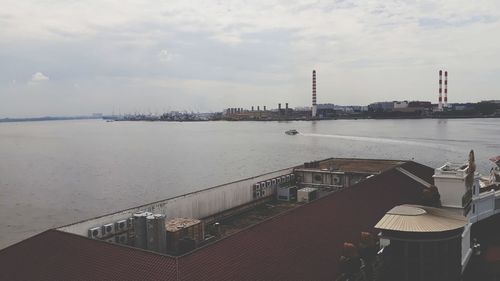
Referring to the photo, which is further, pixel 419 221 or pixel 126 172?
pixel 126 172

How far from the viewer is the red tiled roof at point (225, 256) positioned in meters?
10.0

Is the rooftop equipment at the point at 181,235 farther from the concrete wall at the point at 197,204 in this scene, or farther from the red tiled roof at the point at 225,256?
the red tiled roof at the point at 225,256

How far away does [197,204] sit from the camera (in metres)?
19.2

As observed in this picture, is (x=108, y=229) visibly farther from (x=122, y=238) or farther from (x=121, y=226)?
(x=122, y=238)

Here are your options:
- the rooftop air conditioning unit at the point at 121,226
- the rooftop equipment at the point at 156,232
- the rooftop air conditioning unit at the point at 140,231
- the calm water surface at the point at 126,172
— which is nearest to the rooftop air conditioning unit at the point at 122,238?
the rooftop air conditioning unit at the point at 121,226

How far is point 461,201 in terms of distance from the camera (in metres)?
17.8

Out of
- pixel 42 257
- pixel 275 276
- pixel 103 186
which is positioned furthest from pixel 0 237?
pixel 275 276

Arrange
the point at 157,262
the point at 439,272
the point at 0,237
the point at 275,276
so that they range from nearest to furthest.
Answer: the point at 157,262 → the point at 275,276 → the point at 439,272 → the point at 0,237

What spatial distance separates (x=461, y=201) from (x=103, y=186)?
38.5 meters

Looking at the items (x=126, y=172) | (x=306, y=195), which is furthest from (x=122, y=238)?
(x=126, y=172)

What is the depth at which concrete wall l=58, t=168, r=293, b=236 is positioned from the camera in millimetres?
15211

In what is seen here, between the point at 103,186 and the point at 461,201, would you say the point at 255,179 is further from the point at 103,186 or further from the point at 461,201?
the point at 103,186

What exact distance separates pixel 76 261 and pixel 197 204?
27.4 feet

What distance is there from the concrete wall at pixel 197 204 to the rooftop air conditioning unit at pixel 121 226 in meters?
0.30
